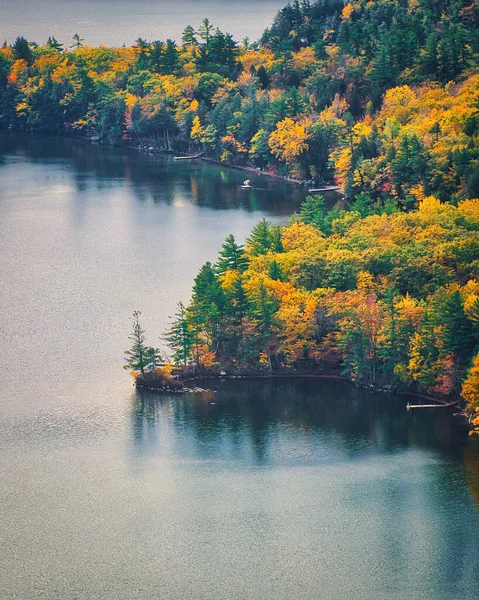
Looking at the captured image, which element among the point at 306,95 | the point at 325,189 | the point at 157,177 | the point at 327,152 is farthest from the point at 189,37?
the point at 325,189

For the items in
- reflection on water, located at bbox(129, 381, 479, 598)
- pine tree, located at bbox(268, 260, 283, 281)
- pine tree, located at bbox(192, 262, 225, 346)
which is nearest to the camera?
reflection on water, located at bbox(129, 381, 479, 598)

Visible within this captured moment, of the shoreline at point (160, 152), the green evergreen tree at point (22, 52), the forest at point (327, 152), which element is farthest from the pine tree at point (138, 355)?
the green evergreen tree at point (22, 52)

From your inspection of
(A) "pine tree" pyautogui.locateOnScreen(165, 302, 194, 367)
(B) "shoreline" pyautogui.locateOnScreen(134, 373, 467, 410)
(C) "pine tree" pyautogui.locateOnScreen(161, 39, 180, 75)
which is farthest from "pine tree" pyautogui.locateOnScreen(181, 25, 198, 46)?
(B) "shoreline" pyautogui.locateOnScreen(134, 373, 467, 410)

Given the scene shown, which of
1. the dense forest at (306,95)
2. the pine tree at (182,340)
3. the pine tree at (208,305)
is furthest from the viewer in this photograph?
the dense forest at (306,95)

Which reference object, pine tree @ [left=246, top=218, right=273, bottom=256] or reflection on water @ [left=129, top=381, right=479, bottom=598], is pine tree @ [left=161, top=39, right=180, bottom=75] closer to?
pine tree @ [left=246, top=218, right=273, bottom=256]

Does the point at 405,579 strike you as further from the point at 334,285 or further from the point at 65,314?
the point at 65,314

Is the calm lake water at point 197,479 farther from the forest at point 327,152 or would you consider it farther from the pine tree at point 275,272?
the pine tree at point 275,272

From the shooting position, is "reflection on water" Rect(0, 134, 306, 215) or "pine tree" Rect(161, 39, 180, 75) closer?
"reflection on water" Rect(0, 134, 306, 215)
